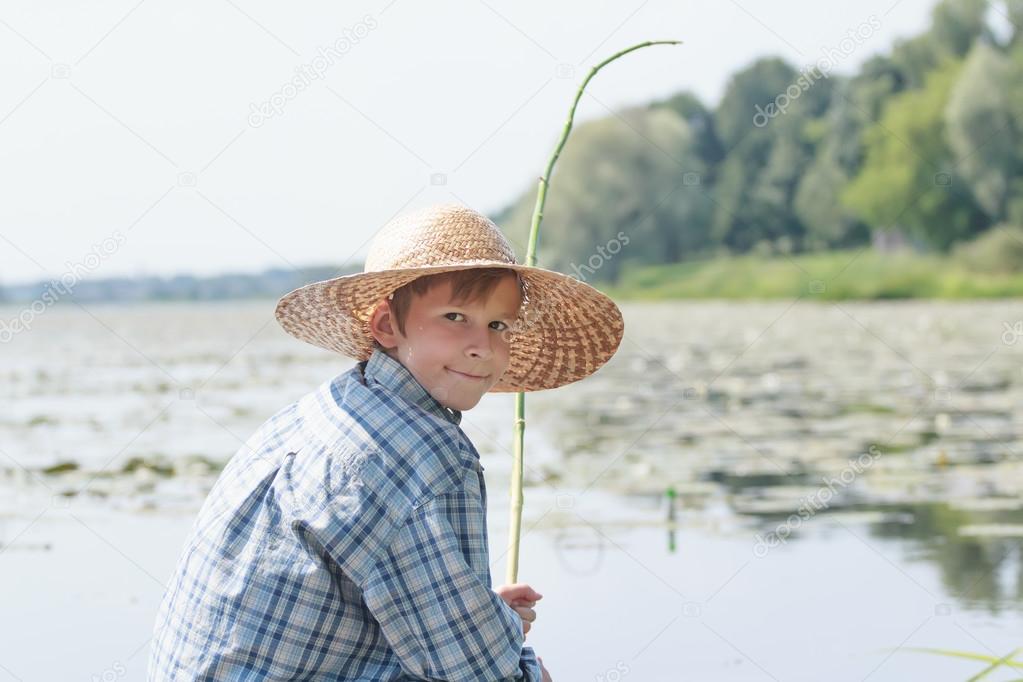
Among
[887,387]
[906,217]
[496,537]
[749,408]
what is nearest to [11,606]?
[496,537]

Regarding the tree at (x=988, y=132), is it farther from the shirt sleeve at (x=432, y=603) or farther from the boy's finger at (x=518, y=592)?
the shirt sleeve at (x=432, y=603)

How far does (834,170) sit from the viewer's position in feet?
123

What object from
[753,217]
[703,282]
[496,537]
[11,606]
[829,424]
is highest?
[753,217]

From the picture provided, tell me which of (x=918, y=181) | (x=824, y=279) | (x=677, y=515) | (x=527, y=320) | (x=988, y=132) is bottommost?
(x=677, y=515)

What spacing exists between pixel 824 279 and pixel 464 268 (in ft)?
94.6

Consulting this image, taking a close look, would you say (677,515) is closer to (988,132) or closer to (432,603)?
(432,603)

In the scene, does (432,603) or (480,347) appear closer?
(432,603)

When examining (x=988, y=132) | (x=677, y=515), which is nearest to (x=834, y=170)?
(x=988, y=132)

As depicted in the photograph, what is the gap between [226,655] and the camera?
1616mm

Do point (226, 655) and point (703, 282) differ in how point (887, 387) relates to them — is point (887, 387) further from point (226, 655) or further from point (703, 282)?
point (703, 282)

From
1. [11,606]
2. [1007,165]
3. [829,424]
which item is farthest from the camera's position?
[1007,165]

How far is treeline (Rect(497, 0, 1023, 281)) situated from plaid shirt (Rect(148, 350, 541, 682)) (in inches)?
959

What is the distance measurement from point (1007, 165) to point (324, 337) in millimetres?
29174

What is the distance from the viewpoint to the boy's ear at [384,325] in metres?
1.82
